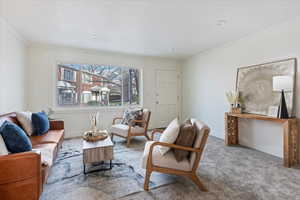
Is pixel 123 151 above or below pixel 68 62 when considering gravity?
below

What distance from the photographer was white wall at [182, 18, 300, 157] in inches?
109

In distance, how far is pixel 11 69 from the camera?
2934 mm

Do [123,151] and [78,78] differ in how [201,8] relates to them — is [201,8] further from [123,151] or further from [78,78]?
[78,78]

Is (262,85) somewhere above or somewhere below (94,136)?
above

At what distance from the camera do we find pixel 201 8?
7.47ft

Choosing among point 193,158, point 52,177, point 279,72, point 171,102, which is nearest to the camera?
point 193,158

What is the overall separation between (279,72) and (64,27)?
13.5 feet

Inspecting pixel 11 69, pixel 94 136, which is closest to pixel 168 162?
pixel 94 136

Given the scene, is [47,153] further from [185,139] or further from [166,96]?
[166,96]

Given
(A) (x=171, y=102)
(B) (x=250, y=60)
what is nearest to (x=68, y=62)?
(A) (x=171, y=102)

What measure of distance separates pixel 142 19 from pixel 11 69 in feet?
8.84

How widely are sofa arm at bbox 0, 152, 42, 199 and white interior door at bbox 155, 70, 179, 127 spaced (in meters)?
4.09

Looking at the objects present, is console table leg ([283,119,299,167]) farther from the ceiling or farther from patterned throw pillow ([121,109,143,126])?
patterned throw pillow ([121,109,143,126])

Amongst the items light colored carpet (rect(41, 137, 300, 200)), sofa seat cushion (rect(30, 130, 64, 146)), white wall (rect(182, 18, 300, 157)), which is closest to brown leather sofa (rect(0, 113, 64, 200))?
light colored carpet (rect(41, 137, 300, 200))
